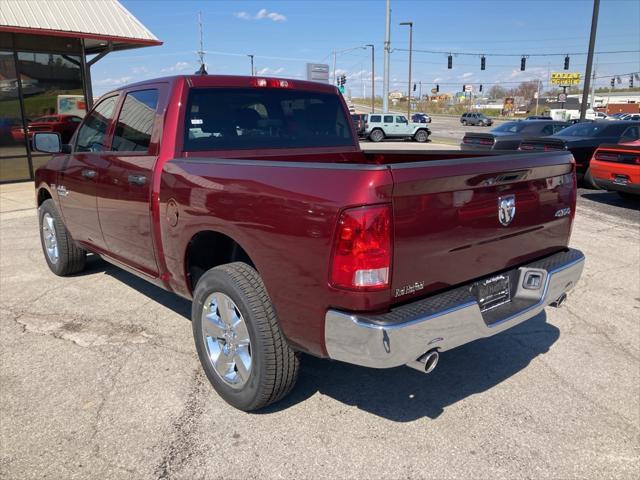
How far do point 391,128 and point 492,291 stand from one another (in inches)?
1199

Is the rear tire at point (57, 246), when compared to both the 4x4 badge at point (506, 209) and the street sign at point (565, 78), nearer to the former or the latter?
the 4x4 badge at point (506, 209)

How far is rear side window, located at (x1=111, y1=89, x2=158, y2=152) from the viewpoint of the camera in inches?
151

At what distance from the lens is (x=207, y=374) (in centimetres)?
331

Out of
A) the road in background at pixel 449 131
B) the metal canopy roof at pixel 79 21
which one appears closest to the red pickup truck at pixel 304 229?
the metal canopy roof at pixel 79 21

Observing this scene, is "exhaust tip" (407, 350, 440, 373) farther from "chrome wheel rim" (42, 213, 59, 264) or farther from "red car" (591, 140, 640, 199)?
"red car" (591, 140, 640, 199)

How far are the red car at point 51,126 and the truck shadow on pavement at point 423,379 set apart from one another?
12.2m

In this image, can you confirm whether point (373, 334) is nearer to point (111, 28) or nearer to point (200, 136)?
point (200, 136)

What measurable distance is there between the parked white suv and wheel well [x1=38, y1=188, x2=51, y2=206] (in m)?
27.0

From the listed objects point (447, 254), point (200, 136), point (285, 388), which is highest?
point (200, 136)

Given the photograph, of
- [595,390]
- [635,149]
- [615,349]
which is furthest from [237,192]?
[635,149]

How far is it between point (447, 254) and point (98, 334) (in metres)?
2.91

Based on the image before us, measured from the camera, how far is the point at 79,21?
40.5ft

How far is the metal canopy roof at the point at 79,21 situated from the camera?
11367 mm

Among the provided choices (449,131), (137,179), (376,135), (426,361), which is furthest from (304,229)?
(449,131)
